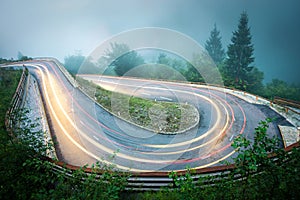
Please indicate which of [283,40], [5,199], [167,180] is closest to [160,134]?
[167,180]

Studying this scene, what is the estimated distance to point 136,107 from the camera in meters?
20.5

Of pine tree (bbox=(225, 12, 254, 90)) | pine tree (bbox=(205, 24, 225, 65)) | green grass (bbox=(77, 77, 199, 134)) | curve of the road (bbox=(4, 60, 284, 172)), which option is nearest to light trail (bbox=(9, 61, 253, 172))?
curve of the road (bbox=(4, 60, 284, 172))

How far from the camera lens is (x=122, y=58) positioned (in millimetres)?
45656

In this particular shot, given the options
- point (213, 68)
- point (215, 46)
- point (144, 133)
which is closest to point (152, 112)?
point (144, 133)

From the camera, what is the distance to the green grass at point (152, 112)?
17.0 meters

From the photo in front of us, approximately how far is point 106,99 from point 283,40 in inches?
7385

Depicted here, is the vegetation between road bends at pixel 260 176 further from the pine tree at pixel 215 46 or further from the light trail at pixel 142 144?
the pine tree at pixel 215 46

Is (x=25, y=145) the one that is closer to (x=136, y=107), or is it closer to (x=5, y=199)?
(x=5, y=199)

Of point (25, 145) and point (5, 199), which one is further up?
point (25, 145)

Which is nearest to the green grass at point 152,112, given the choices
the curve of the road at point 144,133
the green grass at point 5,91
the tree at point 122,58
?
the curve of the road at point 144,133

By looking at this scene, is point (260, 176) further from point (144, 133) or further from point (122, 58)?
point (122, 58)

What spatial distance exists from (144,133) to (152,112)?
4.17 meters

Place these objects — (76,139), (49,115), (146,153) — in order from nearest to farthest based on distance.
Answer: (146,153)
(76,139)
(49,115)

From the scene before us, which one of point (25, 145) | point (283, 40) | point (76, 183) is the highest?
point (283, 40)
